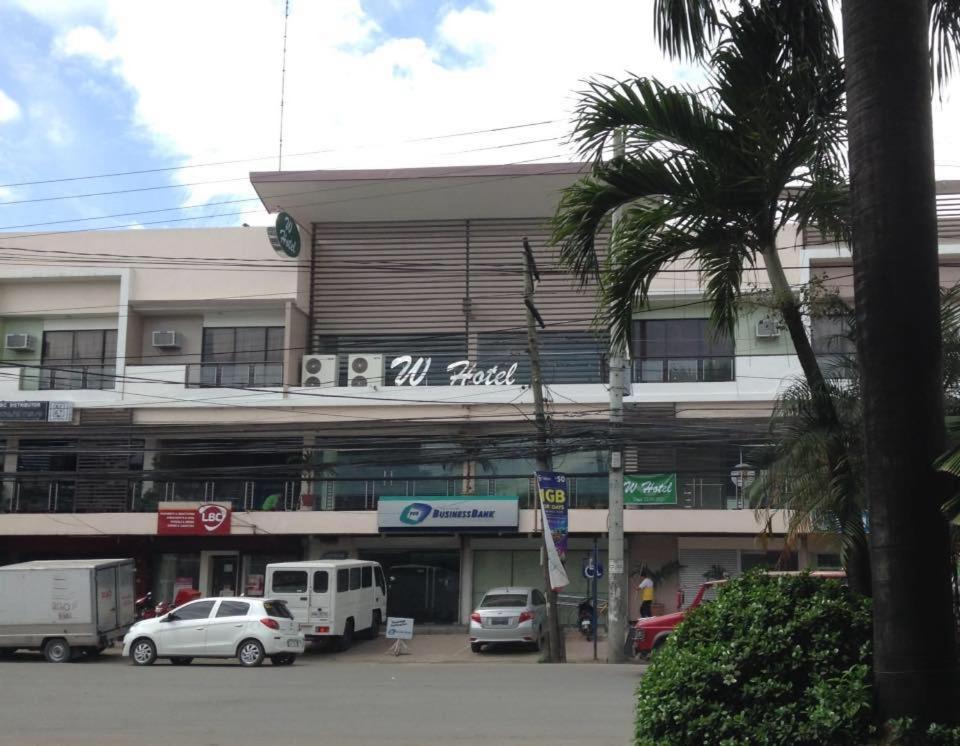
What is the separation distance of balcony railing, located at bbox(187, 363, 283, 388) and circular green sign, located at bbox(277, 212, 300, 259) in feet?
11.8

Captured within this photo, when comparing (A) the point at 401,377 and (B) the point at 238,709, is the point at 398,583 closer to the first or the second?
(A) the point at 401,377

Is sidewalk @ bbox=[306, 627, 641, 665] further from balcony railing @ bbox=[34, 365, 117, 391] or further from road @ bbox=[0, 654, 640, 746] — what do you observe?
balcony railing @ bbox=[34, 365, 117, 391]

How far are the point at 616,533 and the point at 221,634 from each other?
27.8ft

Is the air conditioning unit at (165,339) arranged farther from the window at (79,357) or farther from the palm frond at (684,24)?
the palm frond at (684,24)

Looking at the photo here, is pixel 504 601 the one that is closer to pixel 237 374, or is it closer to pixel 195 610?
pixel 195 610

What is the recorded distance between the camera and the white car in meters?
21.8

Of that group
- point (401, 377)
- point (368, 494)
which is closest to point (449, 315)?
point (401, 377)

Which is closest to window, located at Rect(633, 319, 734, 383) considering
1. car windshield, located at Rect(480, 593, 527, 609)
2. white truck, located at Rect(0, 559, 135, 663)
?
car windshield, located at Rect(480, 593, 527, 609)

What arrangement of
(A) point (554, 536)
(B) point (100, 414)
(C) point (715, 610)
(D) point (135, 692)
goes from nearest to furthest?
(C) point (715, 610), (D) point (135, 692), (A) point (554, 536), (B) point (100, 414)

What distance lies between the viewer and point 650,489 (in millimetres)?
29484

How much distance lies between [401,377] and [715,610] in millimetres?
26339

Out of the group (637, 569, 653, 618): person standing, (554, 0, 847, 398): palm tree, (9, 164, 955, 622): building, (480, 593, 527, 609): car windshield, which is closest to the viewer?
(554, 0, 847, 398): palm tree

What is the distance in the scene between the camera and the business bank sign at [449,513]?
2998 cm

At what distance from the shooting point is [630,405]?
30625 millimetres
